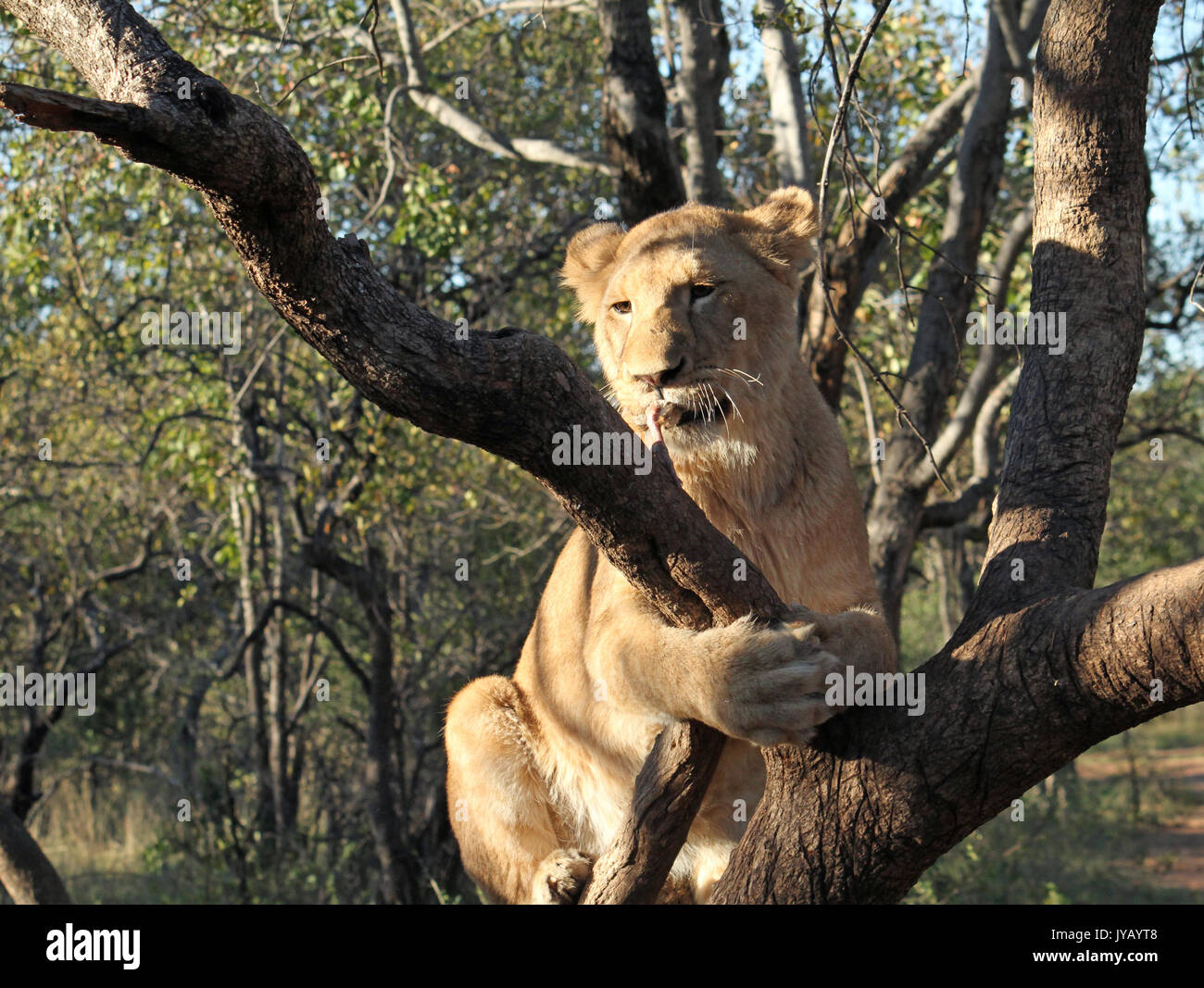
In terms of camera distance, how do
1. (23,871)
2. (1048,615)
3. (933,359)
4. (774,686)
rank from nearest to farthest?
(1048,615) → (774,686) → (23,871) → (933,359)

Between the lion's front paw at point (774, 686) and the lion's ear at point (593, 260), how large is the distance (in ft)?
5.99

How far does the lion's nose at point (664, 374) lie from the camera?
11.7 ft

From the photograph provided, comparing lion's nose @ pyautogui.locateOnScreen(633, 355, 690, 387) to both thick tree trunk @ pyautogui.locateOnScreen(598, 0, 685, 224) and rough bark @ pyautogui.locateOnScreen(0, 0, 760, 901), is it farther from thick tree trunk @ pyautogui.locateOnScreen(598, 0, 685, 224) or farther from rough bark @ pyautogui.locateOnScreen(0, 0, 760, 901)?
thick tree trunk @ pyautogui.locateOnScreen(598, 0, 685, 224)

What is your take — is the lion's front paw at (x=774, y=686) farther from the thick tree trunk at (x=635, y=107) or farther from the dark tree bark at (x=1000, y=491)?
the thick tree trunk at (x=635, y=107)

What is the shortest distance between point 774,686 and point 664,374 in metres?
1.05

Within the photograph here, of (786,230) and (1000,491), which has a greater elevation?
(786,230)

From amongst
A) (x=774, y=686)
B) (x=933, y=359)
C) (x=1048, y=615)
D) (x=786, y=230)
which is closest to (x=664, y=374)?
(x=774, y=686)

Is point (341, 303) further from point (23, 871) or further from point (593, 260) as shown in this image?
point (23, 871)

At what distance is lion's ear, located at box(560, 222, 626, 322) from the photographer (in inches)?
180

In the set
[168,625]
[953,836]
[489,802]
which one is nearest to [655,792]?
[953,836]

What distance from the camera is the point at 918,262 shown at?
988 centimetres

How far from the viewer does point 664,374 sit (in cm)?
362

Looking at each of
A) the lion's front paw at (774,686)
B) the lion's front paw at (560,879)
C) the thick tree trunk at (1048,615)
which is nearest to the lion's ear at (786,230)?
the thick tree trunk at (1048,615)

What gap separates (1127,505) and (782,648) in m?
13.8
